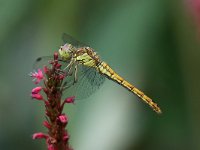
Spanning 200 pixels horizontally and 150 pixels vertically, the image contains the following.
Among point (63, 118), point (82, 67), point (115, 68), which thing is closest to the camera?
point (63, 118)

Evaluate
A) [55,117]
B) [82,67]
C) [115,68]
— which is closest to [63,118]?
[55,117]

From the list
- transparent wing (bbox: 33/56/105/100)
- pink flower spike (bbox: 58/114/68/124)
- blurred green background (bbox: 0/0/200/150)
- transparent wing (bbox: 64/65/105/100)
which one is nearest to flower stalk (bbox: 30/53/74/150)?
pink flower spike (bbox: 58/114/68/124)

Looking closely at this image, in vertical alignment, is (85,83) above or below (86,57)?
below

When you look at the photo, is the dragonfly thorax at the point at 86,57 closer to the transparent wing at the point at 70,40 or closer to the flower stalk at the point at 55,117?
the transparent wing at the point at 70,40

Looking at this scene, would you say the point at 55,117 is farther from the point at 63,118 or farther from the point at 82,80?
the point at 82,80

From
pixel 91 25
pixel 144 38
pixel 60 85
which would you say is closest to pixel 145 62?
pixel 144 38

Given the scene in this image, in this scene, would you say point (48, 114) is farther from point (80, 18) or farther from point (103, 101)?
point (80, 18)

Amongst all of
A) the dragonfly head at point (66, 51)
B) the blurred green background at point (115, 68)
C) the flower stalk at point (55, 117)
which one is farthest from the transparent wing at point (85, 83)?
the blurred green background at point (115, 68)

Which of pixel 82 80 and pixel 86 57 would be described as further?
pixel 86 57
